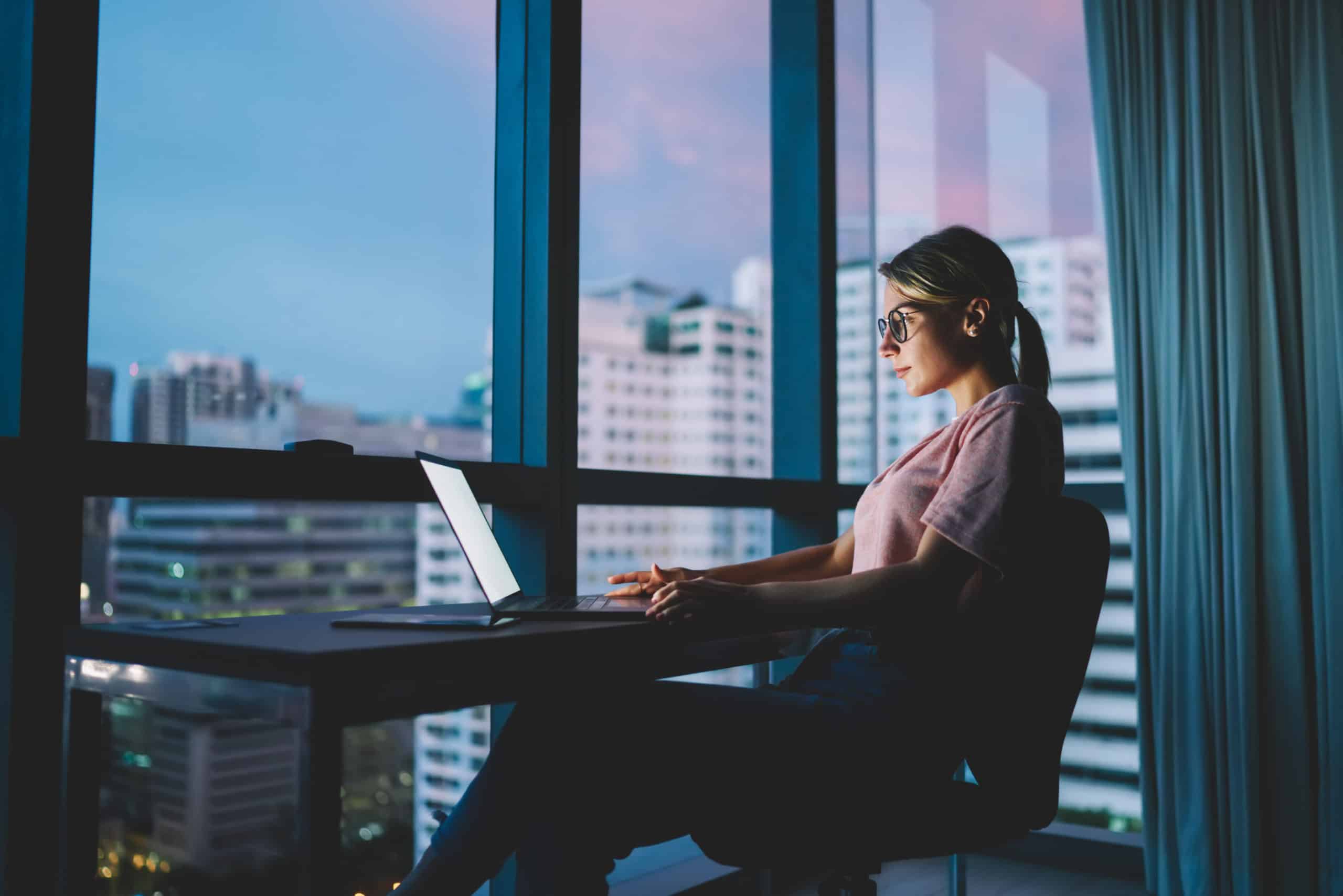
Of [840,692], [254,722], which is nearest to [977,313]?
[840,692]

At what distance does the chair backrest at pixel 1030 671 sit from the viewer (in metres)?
1.29

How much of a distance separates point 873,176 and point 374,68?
176 centimetres

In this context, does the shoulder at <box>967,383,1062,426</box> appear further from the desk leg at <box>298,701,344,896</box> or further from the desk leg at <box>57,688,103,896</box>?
the desk leg at <box>57,688,103,896</box>

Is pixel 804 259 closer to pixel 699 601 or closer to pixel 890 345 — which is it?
pixel 890 345

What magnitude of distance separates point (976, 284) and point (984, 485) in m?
0.39

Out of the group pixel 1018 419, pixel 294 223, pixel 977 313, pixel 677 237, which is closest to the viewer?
pixel 1018 419

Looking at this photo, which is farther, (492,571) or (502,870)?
(502,870)

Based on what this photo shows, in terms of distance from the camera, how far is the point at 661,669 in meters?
1.48

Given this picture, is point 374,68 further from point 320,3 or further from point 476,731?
point 476,731

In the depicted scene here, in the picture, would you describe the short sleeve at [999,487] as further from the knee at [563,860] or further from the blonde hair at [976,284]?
the knee at [563,860]

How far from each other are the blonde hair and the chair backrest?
0.42 meters

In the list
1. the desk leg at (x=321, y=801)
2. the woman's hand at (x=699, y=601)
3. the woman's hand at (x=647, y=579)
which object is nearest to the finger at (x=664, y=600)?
the woman's hand at (x=699, y=601)

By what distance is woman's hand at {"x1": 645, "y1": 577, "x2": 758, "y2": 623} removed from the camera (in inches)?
52.7

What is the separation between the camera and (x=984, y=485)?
1.39 m
